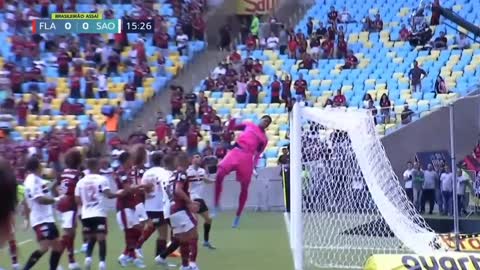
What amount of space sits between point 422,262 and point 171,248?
157 inches

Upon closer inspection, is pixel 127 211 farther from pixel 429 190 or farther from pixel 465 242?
pixel 429 190

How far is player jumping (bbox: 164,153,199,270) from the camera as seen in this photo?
12.1 meters

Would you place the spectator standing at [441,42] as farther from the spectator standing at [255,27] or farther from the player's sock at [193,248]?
the player's sock at [193,248]

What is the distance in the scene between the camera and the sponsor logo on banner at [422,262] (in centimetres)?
971

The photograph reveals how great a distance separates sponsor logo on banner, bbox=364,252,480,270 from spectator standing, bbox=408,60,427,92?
681 inches

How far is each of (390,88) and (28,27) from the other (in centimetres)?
1153

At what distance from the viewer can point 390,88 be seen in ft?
90.9

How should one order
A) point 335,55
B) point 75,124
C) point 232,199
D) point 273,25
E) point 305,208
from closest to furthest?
point 305,208 → point 232,199 → point 75,124 → point 335,55 → point 273,25

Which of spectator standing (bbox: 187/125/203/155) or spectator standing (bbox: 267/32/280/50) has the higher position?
spectator standing (bbox: 267/32/280/50)

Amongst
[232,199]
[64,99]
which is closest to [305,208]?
[232,199]

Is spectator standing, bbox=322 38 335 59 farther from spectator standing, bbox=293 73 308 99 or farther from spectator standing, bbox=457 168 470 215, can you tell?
spectator standing, bbox=457 168 470 215

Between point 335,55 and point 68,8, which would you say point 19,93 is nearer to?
point 68,8

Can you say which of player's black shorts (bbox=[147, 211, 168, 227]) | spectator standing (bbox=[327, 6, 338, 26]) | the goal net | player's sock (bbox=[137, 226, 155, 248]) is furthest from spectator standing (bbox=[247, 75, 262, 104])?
player's black shorts (bbox=[147, 211, 168, 227])

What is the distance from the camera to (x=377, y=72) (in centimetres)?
2892
